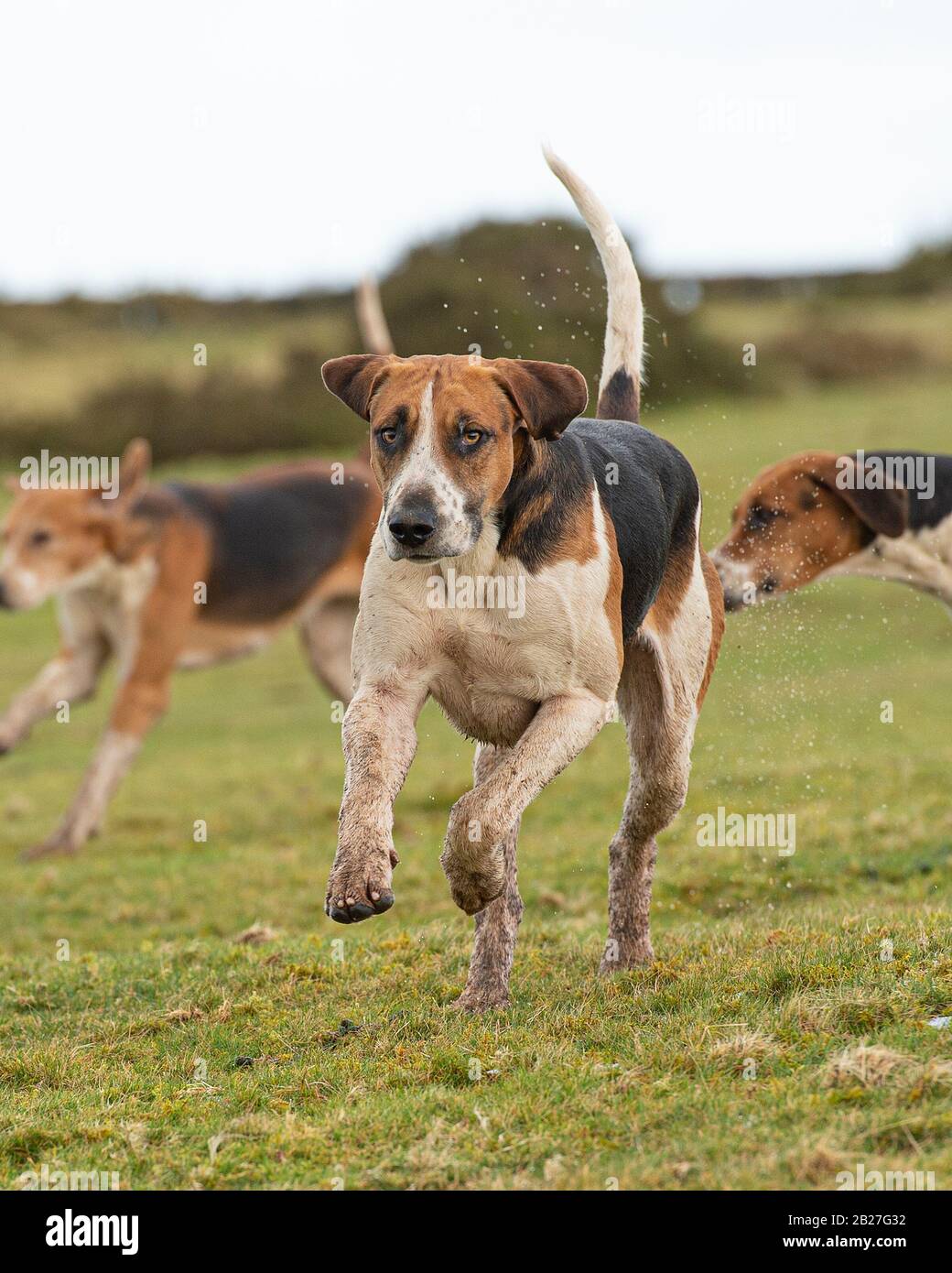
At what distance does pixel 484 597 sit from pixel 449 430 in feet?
1.64

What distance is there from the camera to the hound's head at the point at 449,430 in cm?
455

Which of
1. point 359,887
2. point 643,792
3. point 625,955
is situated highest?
point 643,792

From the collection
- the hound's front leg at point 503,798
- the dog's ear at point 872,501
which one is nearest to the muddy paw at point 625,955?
the hound's front leg at point 503,798

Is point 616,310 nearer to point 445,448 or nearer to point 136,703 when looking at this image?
point 445,448

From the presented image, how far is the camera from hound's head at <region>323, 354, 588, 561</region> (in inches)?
179

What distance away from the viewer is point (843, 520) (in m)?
8.15

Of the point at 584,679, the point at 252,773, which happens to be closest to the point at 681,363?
the point at 252,773

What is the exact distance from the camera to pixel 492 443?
→ 4.71 m

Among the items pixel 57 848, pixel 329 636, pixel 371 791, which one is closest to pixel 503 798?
pixel 371 791

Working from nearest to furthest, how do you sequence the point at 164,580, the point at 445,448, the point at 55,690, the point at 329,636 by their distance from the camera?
the point at 445,448, the point at 55,690, the point at 164,580, the point at 329,636

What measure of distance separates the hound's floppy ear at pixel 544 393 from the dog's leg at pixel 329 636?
8163mm

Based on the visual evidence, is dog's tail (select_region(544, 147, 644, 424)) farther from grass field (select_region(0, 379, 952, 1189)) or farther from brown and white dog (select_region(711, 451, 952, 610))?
brown and white dog (select_region(711, 451, 952, 610))

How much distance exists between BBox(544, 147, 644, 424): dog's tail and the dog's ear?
6.71 ft

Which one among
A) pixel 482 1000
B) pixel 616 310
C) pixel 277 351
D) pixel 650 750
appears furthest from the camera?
pixel 277 351
